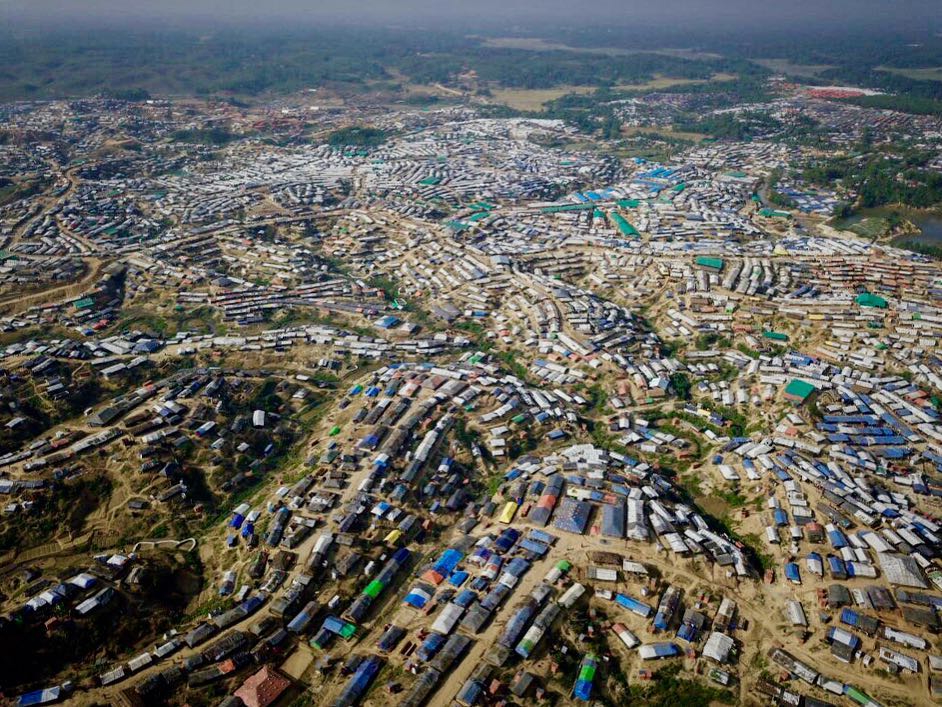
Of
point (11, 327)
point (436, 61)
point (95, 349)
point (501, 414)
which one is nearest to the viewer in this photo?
point (501, 414)

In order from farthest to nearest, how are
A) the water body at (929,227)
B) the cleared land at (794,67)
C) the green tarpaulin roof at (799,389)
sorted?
the cleared land at (794,67)
the water body at (929,227)
the green tarpaulin roof at (799,389)

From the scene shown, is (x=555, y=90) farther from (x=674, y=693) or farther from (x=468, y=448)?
(x=674, y=693)

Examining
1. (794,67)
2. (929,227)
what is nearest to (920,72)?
(794,67)

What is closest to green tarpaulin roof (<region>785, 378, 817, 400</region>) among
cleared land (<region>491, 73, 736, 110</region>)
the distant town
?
the distant town

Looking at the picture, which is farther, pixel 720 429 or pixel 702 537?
pixel 720 429

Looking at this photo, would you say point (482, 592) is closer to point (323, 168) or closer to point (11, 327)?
point (11, 327)

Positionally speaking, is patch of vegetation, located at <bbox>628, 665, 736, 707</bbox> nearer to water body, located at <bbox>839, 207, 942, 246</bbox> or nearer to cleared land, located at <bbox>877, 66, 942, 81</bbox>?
water body, located at <bbox>839, 207, 942, 246</bbox>

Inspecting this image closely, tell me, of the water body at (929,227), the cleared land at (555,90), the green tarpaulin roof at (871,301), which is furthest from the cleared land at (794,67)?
the green tarpaulin roof at (871,301)

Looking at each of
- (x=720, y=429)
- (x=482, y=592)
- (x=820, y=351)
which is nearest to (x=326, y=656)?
(x=482, y=592)

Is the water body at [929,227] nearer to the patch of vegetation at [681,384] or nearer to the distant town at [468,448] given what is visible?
the distant town at [468,448]
